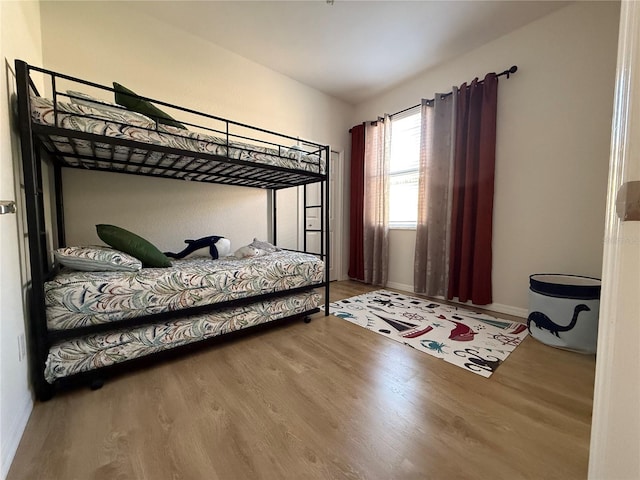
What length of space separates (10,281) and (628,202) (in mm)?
1770

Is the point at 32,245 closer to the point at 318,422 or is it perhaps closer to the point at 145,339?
the point at 145,339

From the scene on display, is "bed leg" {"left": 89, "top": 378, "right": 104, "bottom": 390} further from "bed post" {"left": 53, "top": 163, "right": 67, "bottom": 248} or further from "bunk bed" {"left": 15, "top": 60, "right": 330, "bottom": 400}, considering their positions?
"bed post" {"left": 53, "top": 163, "right": 67, "bottom": 248}

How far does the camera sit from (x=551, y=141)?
2111mm

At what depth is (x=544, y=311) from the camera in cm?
178

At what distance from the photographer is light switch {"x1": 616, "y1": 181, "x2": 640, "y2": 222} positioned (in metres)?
0.38

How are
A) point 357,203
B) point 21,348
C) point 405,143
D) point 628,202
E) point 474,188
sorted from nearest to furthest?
point 628,202 < point 21,348 < point 474,188 < point 405,143 < point 357,203

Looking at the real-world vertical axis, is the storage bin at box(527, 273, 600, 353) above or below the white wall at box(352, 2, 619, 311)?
below

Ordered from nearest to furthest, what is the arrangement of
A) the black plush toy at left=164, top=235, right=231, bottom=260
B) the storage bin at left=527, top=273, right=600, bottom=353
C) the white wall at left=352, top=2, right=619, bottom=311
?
1. the storage bin at left=527, top=273, right=600, bottom=353
2. the white wall at left=352, top=2, right=619, bottom=311
3. the black plush toy at left=164, top=235, right=231, bottom=260

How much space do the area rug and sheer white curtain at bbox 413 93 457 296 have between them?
31 cm

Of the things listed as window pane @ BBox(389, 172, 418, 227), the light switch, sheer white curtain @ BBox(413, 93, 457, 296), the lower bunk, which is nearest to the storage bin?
sheer white curtain @ BBox(413, 93, 457, 296)

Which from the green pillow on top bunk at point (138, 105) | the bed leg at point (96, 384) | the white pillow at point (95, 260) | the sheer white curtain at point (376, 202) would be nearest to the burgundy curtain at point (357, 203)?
the sheer white curtain at point (376, 202)

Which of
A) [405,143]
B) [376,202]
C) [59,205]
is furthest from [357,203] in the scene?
[59,205]

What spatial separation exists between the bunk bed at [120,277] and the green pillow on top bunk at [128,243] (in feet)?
0.24

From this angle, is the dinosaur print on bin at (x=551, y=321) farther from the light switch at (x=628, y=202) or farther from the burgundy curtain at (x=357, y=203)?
the burgundy curtain at (x=357, y=203)
